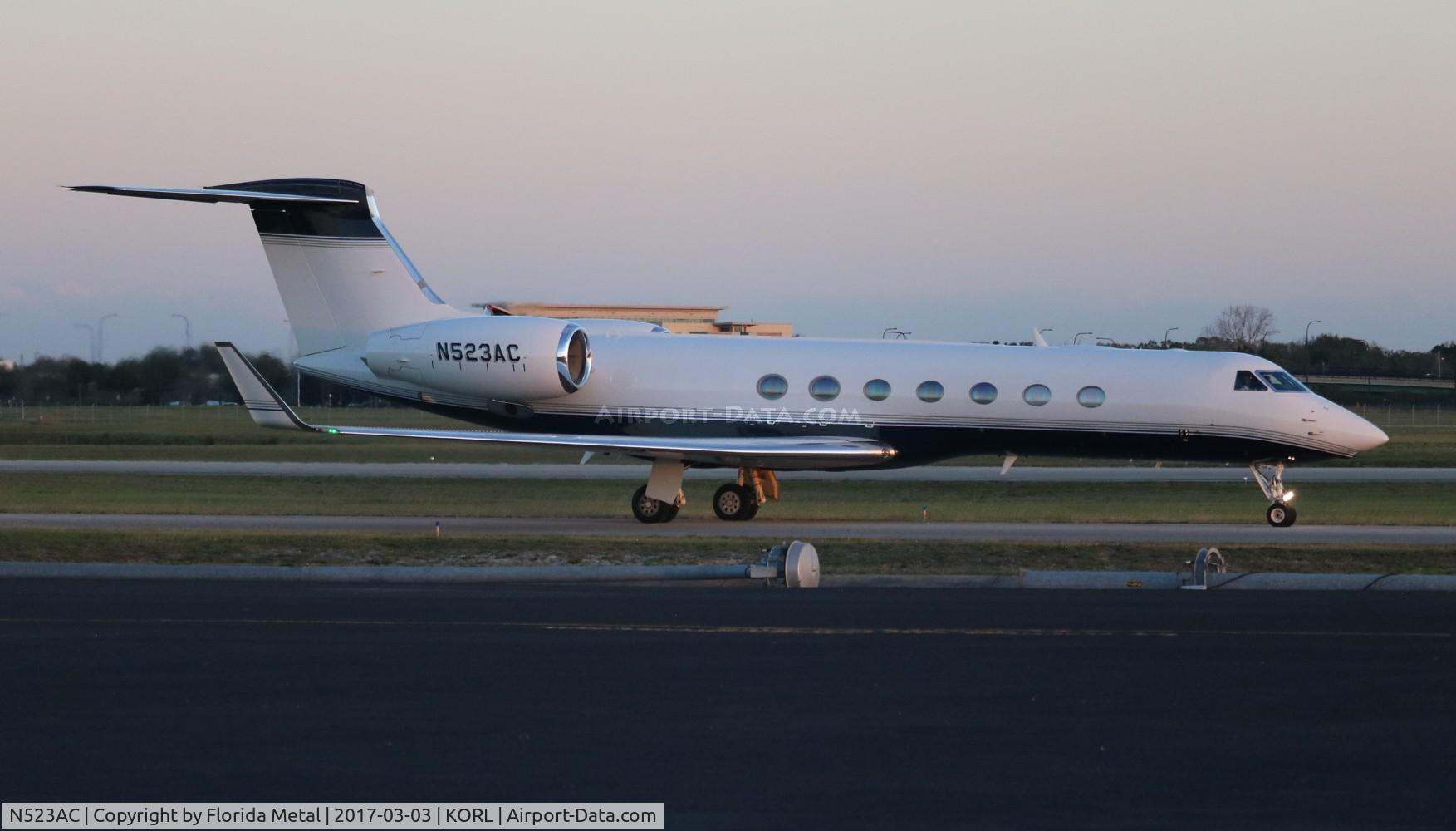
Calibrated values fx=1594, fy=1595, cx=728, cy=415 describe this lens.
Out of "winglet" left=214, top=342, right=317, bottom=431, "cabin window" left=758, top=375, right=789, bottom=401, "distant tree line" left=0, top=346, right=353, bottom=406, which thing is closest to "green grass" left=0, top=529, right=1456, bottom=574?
"winglet" left=214, top=342, right=317, bottom=431

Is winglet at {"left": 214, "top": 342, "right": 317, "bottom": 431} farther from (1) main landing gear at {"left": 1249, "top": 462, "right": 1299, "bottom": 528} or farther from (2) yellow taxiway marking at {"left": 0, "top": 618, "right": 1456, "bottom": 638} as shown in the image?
(1) main landing gear at {"left": 1249, "top": 462, "right": 1299, "bottom": 528}

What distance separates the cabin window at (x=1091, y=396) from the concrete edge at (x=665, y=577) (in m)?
8.15

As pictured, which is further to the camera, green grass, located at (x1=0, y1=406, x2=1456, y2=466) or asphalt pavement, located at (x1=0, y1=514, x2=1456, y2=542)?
green grass, located at (x1=0, y1=406, x2=1456, y2=466)

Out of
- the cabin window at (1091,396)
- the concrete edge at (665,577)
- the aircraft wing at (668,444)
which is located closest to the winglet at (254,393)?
the aircraft wing at (668,444)

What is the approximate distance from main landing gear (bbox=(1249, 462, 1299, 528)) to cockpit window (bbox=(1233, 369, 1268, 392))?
108 centimetres

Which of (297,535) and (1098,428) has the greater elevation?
(1098,428)

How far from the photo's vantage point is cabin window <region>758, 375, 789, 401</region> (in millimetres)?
23000

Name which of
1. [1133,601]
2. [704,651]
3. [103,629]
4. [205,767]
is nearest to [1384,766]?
[704,651]

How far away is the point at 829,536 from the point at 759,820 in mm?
13636

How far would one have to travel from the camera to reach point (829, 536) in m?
19.4

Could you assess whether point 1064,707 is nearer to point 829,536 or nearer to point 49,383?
point 829,536

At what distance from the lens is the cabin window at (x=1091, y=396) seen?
2198 cm

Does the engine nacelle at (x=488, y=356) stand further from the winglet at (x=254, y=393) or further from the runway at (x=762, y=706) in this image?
the runway at (x=762, y=706)

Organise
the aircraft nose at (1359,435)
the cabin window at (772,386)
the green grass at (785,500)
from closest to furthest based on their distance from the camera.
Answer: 1. the aircraft nose at (1359,435)
2. the cabin window at (772,386)
3. the green grass at (785,500)
